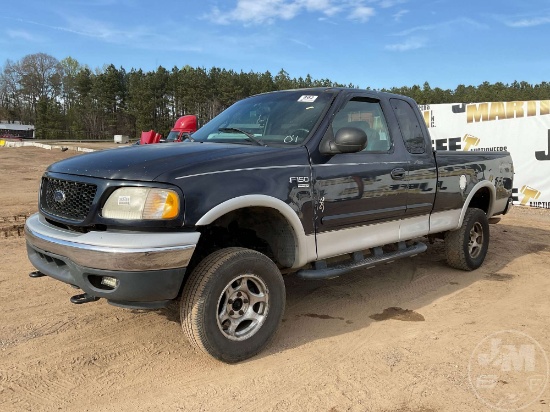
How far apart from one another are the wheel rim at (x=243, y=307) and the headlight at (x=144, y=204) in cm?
69

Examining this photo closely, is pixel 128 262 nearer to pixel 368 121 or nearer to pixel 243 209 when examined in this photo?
pixel 243 209

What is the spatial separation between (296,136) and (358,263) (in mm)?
1275

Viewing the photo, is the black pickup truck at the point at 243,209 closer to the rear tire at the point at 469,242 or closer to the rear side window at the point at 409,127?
the rear side window at the point at 409,127

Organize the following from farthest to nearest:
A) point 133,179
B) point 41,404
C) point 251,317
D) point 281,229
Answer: point 281,229
point 251,317
point 133,179
point 41,404

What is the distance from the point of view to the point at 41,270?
133 inches

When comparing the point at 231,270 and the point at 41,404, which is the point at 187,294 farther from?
the point at 41,404

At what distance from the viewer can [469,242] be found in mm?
5863

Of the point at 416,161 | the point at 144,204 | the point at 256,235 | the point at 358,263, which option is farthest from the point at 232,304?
the point at 416,161

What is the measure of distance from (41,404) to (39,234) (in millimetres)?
1155

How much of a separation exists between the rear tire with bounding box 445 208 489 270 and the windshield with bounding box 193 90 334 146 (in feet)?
8.54

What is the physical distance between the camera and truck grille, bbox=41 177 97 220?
123 inches

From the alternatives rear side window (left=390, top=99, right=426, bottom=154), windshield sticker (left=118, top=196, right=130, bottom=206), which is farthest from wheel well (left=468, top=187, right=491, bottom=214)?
windshield sticker (left=118, top=196, right=130, bottom=206)

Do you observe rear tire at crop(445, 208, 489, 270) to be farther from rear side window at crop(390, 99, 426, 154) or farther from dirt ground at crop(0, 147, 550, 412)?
rear side window at crop(390, 99, 426, 154)

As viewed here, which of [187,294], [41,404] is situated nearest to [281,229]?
[187,294]
